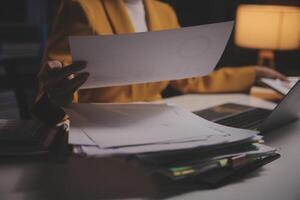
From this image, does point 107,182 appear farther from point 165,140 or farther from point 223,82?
point 223,82

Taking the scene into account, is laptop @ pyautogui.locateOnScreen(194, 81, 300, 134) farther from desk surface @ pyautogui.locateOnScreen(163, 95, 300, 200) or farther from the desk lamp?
the desk lamp

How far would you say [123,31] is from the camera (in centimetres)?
124

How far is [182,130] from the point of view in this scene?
62 cm

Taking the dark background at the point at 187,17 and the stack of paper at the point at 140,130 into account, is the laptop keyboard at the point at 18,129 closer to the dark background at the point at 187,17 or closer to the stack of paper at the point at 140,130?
the stack of paper at the point at 140,130

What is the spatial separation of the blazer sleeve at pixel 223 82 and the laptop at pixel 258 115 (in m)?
0.26

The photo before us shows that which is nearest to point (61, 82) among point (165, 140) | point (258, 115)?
point (165, 140)

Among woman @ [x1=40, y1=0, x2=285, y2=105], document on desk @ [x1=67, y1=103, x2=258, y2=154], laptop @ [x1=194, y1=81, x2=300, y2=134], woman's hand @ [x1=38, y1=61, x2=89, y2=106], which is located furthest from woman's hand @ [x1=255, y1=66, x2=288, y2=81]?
woman's hand @ [x1=38, y1=61, x2=89, y2=106]

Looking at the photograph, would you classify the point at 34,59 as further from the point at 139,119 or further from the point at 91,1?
Result: the point at 139,119

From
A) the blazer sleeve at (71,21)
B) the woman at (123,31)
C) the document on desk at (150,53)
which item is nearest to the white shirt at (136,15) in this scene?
the woman at (123,31)

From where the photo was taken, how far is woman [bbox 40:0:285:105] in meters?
1.12

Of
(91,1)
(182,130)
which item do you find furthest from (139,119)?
(91,1)

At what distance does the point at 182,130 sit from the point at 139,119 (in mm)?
88

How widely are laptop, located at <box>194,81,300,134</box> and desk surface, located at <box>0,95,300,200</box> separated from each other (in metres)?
0.11

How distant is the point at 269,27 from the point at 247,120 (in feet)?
3.32
